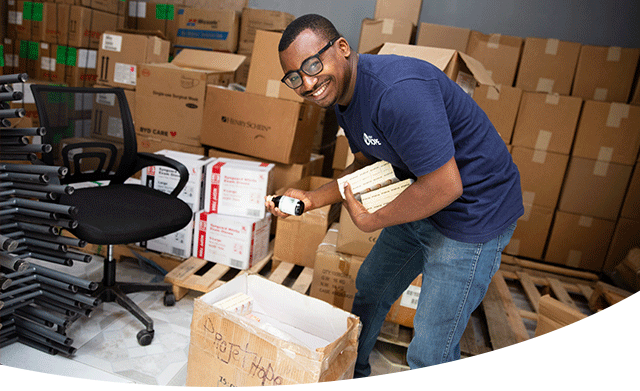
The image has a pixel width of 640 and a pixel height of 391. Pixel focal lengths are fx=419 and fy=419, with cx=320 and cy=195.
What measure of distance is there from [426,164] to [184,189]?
156 centimetres

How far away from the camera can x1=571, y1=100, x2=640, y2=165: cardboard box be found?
8.70ft

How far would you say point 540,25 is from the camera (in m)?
3.10

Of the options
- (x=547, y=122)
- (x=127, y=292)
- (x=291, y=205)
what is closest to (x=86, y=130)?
(x=127, y=292)

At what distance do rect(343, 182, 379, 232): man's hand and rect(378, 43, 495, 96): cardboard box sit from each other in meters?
0.81

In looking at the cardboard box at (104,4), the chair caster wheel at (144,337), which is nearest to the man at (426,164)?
the chair caster wheel at (144,337)

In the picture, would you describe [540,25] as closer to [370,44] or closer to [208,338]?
[370,44]

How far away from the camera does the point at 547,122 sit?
9.00 ft

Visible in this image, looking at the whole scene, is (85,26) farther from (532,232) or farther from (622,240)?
(622,240)

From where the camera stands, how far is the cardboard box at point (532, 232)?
2.86 m

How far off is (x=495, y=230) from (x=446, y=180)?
27cm

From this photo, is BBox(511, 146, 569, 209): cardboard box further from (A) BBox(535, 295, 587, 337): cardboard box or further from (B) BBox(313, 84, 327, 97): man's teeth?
(B) BBox(313, 84, 327, 97): man's teeth

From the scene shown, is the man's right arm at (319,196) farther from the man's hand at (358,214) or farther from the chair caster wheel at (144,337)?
the chair caster wheel at (144,337)

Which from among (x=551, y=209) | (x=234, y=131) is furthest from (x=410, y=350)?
(x=551, y=209)

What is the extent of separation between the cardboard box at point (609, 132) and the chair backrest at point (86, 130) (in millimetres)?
2691
